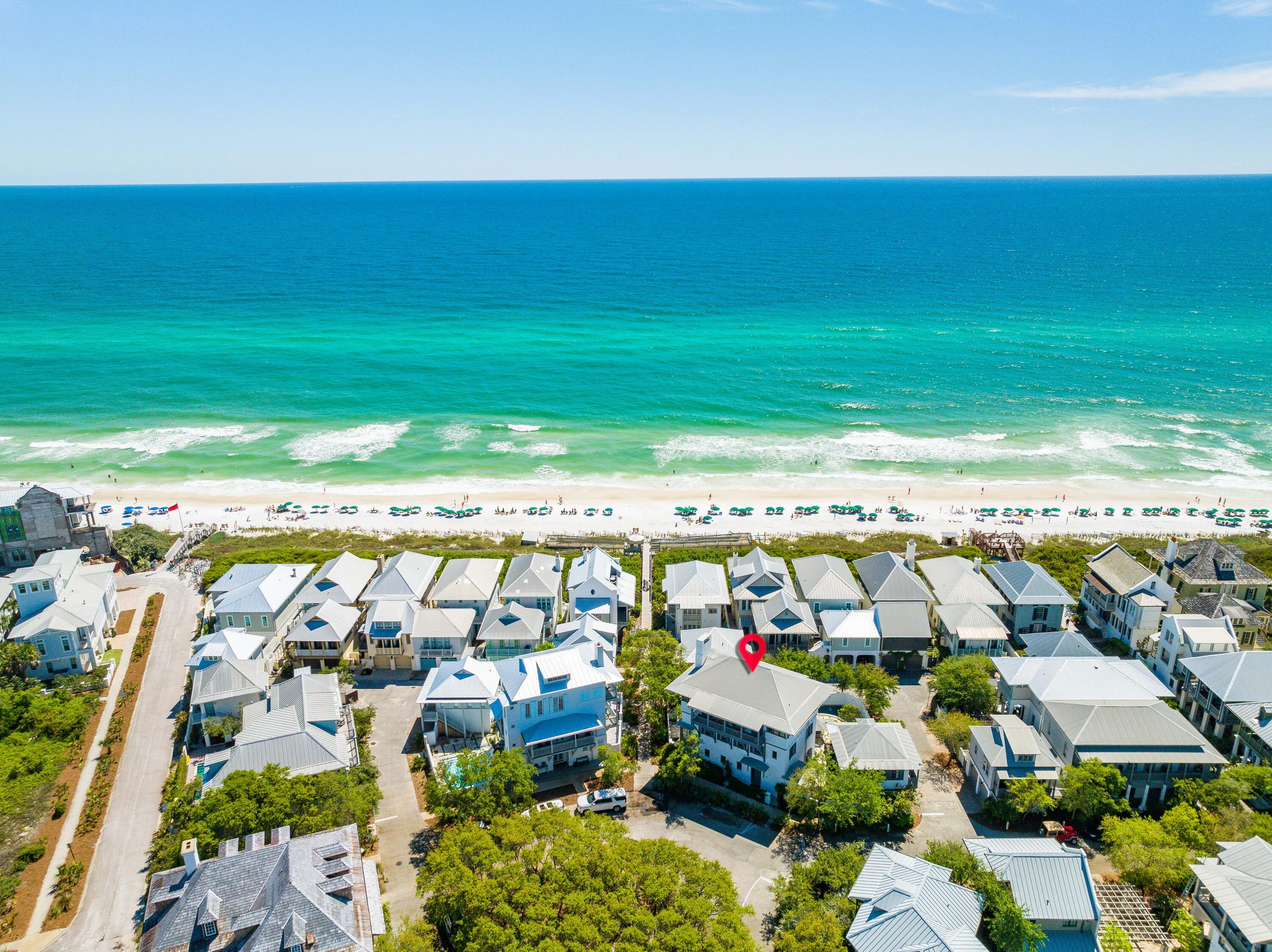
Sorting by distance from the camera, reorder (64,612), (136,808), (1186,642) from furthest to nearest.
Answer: (64,612), (1186,642), (136,808)

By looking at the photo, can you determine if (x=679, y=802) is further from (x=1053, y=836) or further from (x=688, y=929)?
(x=1053, y=836)

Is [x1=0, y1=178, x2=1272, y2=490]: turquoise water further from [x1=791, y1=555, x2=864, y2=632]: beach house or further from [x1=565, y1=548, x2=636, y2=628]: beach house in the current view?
[x1=791, y1=555, x2=864, y2=632]: beach house

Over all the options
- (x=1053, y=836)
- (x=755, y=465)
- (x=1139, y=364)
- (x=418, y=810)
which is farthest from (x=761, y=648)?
(x=1139, y=364)

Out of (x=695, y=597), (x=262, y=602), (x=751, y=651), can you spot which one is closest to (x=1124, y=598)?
(x=751, y=651)

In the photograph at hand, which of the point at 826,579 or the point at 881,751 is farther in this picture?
the point at 826,579

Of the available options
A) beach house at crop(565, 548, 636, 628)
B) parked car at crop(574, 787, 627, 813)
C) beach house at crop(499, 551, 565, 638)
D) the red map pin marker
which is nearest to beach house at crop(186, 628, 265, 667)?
beach house at crop(499, 551, 565, 638)

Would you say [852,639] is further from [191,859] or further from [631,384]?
Result: [631,384]

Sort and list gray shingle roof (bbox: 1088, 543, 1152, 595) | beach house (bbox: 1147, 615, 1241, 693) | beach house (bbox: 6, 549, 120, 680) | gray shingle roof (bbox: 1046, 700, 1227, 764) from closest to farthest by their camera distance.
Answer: gray shingle roof (bbox: 1046, 700, 1227, 764) → beach house (bbox: 1147, 615, 1241, 693) → beach house (bbox: 6, 549, 120, 680) → gray shingle roof (bbox: 1088, 543, 1152, 595)
